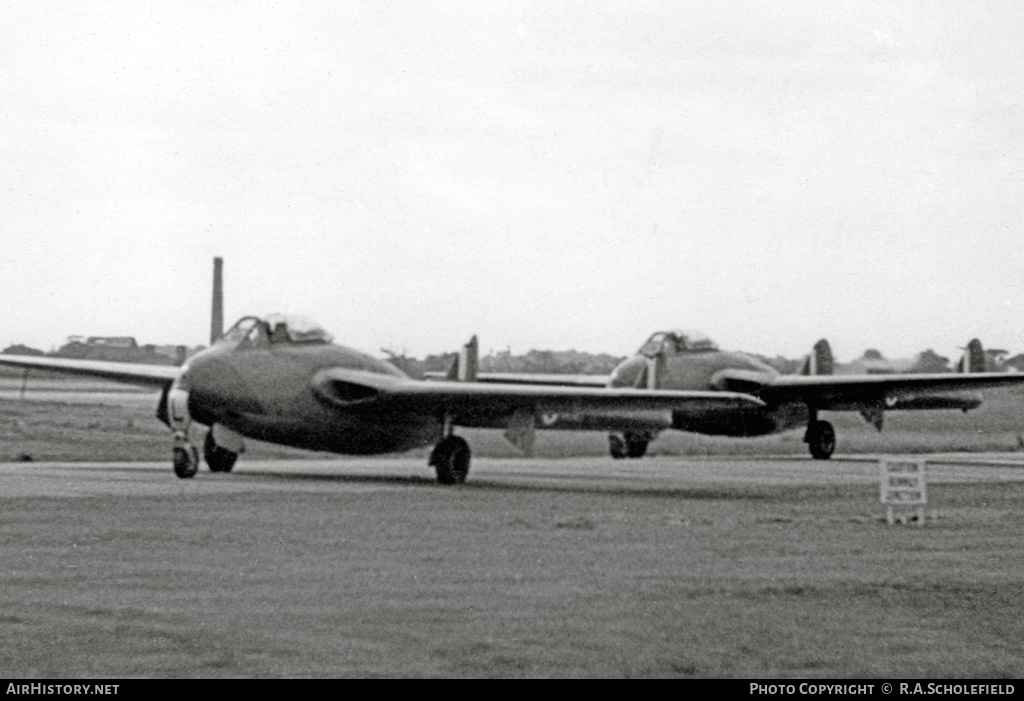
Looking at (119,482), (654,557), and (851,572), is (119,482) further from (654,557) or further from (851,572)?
(851,572)

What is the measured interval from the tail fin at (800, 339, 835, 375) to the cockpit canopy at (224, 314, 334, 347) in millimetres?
18432

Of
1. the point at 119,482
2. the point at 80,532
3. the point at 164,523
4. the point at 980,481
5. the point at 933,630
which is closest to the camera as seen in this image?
the point at 933,630

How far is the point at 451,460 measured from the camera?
85.1 ft

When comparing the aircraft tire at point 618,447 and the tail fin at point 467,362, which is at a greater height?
the tail fin at point 467,362

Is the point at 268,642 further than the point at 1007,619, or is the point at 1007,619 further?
the point at 1007,619

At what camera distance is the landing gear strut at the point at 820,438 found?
40531mm

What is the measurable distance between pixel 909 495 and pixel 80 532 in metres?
10.3

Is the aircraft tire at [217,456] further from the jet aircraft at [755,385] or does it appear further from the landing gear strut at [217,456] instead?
the jet aircraft at [755,385]

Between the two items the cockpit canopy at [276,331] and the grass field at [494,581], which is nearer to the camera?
the grass field at [494,581]

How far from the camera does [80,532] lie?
14.6 meters

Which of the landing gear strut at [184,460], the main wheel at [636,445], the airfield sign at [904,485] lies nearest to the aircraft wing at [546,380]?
the main wheel at [636,445]

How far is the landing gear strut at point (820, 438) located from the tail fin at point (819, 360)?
1.52 meters

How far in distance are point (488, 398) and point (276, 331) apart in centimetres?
428
